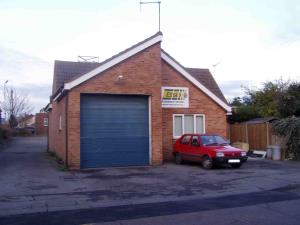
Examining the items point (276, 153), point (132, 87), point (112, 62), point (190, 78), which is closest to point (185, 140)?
point (132, 87)

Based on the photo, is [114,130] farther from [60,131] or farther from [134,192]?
[134,192]

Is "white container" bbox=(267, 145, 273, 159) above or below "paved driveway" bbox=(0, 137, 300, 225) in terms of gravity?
above

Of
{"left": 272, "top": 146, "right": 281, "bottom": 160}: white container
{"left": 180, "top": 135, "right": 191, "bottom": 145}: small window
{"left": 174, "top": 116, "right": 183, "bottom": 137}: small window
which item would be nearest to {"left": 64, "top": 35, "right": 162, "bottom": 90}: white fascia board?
{"left": 174, "top": 116, "right": 183, "bottom": 137}: small window

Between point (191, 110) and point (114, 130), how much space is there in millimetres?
4974

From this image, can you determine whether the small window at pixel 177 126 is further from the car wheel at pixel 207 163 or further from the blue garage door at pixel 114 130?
the car wheel at pixel 207 163

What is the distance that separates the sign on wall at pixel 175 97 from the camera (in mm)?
21531

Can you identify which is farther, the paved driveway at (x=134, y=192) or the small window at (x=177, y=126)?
the small window at (x=177, y=126)

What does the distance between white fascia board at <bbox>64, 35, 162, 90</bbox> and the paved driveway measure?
3.75 meters

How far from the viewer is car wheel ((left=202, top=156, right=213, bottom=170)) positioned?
58.9ft

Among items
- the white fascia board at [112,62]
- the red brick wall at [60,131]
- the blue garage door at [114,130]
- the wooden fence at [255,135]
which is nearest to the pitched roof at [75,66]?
the white fascia board at [112,62]

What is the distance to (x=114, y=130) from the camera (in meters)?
19.1

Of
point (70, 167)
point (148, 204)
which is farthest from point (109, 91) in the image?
point (148, 204)

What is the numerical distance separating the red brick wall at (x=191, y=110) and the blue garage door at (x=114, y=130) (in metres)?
2.21

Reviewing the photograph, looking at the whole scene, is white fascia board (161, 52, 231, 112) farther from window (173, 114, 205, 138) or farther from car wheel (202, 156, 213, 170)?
car wheel (202, 156, 213, 170)
